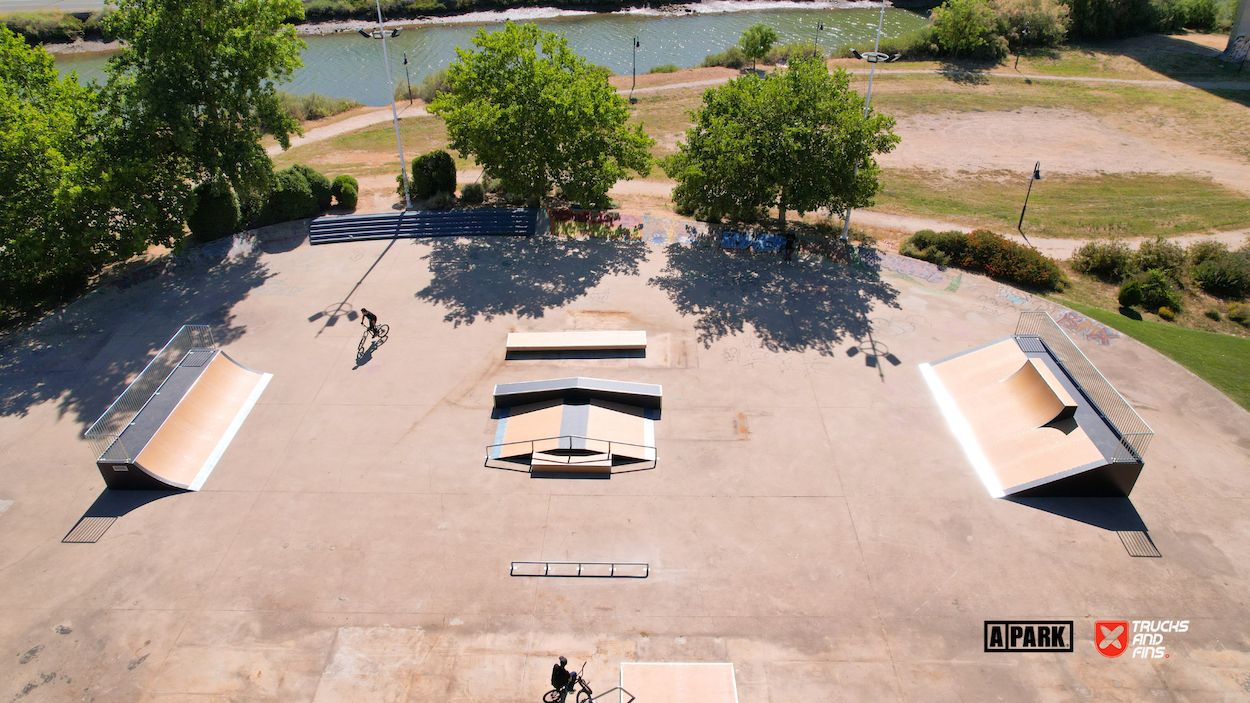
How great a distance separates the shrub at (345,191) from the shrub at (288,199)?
3.98 feet

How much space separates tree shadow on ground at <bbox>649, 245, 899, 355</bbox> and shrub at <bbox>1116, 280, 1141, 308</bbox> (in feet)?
29.0

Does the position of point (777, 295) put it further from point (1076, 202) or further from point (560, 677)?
point (1076, 202)

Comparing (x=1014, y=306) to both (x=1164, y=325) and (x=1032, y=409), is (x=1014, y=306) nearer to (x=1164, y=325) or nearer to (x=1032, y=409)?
(x=1164, y=325)

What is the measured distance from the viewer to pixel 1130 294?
77.8 ft

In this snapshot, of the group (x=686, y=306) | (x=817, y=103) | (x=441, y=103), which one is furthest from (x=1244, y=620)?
(x=441, y=103)

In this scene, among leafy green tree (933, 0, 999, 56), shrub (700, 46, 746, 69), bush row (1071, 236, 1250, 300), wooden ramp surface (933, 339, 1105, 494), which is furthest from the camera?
shrub (700, 46, 746, 69)

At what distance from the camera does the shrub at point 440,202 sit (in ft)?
99.2

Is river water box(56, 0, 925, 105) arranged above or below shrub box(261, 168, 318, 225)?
above

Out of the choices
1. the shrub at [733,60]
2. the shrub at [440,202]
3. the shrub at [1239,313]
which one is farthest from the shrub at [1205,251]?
the shrub at [733,60]

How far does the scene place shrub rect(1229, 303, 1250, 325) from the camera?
76.9ft

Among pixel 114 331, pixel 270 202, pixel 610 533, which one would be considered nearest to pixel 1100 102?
pixel 610 533

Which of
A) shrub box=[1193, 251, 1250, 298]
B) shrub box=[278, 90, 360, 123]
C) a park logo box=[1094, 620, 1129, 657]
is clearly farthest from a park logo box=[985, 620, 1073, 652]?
shrub box=[278, 90, 360, 123]

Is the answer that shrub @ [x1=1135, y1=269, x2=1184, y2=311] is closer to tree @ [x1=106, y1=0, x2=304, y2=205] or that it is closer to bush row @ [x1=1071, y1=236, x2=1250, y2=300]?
bush row @ [x1=1071, y1=236, x2=1250, y2=300]

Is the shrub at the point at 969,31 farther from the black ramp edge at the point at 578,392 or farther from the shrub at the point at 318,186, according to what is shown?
the black ramp edge at the point at 578,392
